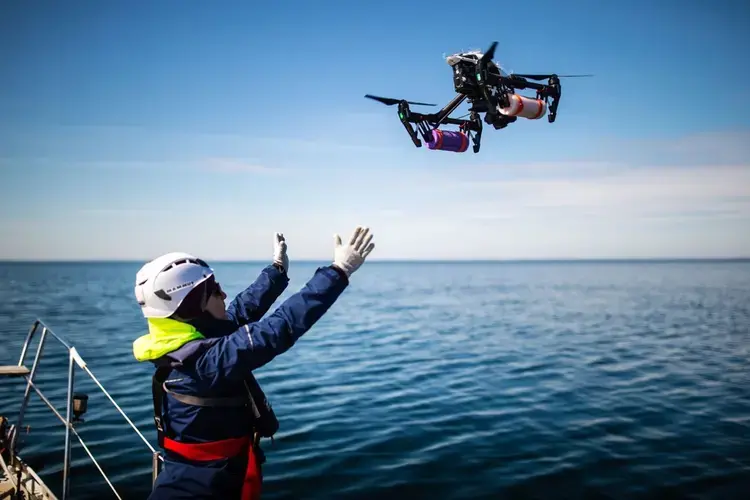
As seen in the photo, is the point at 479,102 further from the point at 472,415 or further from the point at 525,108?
the point at 472,415

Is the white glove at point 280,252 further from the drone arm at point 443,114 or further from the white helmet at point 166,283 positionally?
the drone arm at point 443,114

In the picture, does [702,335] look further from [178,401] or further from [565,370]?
[178,401]

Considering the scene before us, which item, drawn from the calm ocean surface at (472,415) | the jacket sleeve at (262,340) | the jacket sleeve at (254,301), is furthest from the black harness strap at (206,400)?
the calm ocean surface at (472,415)

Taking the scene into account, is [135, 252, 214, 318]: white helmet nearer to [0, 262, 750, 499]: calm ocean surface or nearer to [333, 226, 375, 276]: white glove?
[333, 226, 375, 276]: white glove

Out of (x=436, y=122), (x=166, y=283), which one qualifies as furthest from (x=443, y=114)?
(x=166, y=283)

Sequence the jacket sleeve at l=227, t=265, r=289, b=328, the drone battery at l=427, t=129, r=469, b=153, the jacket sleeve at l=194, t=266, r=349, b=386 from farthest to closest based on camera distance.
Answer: the drone battery at l=427, t=129, r=469, b=153
the jacket sleeve at l=227, t=265, r=289, b=328
the jacket sleeve at l=194, t=266, r=349, b=386

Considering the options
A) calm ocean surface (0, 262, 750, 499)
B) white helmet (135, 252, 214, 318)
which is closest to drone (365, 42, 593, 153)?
white helmet (135, 252, 214, 318)
